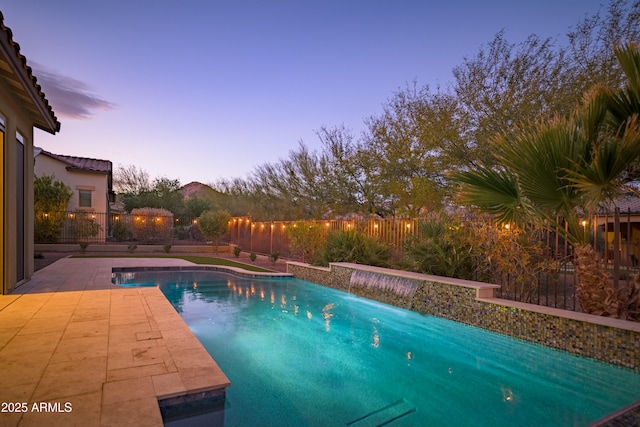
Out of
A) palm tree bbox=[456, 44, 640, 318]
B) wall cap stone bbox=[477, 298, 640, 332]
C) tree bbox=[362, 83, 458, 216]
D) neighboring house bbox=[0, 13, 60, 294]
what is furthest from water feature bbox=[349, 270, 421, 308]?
neighboring house bbox=[0, 13, 60, 294]

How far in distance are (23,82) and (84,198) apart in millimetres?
20436

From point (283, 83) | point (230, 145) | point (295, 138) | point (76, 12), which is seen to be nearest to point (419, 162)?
point (283, 83)

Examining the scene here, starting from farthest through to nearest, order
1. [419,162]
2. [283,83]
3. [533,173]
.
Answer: [283,83]
[419,162]
[533,173]

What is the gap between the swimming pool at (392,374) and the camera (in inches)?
147

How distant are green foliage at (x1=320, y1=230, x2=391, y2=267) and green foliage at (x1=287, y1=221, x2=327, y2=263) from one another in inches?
60.2

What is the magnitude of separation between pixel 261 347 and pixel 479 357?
10.4 feet

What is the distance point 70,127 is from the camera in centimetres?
1975

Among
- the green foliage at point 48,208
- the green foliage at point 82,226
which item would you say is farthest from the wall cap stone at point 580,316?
the green foliage at point 82,226

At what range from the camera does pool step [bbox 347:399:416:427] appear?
3521 mm

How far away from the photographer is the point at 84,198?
76.7ft

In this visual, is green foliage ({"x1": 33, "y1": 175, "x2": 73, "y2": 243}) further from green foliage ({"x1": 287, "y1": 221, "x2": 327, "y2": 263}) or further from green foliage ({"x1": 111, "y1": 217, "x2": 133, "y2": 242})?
green foliage ({"x1": 287, "y1": 221, "x2": 327, "y2": 263})

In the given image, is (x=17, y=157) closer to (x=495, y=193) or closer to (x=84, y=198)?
(x=495, y=193)

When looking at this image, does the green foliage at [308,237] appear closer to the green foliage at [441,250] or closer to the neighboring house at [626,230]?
the green foliage at [441,250]

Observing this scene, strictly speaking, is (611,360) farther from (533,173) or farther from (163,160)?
(163,160)
